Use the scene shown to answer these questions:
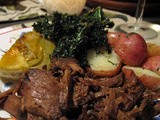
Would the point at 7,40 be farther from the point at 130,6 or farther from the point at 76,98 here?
the point at 130,6

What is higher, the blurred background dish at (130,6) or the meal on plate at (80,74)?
the meal on plate at (80,74)

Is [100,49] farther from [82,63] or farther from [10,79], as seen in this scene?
[10,79]

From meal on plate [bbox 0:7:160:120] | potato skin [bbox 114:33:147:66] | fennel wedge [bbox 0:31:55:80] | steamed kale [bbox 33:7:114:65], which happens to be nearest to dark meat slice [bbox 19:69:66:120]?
meal on plate [bbox 0:7:160:120]

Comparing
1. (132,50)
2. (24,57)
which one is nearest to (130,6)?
(132,50)

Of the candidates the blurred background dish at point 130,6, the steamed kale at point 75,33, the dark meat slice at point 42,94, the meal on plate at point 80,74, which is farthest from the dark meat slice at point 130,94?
the blurred background dish at point 130,6

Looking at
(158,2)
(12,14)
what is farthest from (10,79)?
(158,2)

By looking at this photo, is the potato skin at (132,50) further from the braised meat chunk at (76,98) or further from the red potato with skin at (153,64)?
the braised meat chunk at (76,98)

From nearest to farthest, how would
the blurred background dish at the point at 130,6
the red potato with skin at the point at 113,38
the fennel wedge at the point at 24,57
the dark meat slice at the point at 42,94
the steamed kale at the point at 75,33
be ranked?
the dark meat slice at the point at 42,94 → the fennel wedge at the point at 24,57 → the steamed kale at the point at 75,33 → the red potato with skin at the point at 113,38 → the blurred background dish at the point at 130,6
